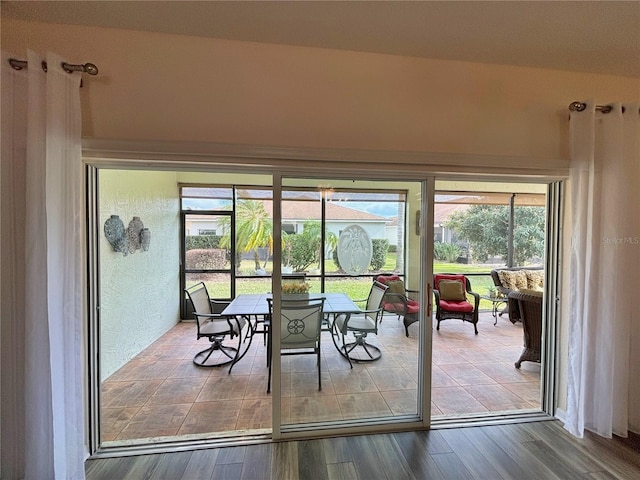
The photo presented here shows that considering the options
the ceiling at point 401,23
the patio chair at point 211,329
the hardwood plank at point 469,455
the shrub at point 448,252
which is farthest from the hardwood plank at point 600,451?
the shrub at point 448,252

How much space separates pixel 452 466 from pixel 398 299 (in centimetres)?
119

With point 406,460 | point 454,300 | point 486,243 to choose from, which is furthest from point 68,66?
point 486,243

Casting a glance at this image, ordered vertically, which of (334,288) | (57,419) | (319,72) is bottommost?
(57,419)

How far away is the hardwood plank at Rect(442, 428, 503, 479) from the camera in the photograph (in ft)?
5.69

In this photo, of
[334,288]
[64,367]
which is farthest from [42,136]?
[334,288]

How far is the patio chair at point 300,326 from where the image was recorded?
2.24 m

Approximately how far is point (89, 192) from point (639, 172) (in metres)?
3.83

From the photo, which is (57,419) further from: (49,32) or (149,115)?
(49,32)

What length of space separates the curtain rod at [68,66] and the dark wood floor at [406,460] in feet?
7.95

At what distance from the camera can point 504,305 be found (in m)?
5.40

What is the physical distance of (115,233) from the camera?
3047 mm

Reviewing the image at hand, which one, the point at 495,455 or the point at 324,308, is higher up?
the point at 324,308

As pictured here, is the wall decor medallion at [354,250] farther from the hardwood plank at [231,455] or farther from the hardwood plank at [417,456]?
the hardwood plank at [231,455]

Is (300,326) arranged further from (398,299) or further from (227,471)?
(227,471)
